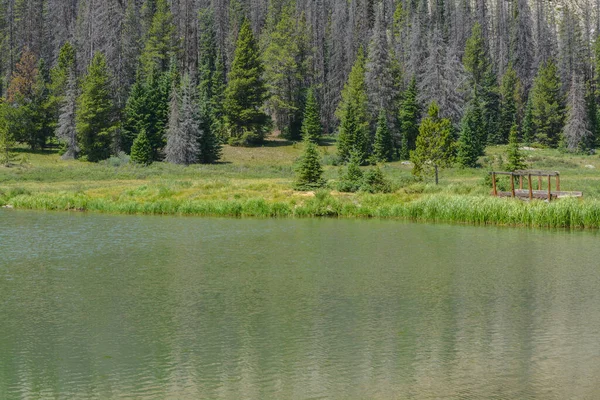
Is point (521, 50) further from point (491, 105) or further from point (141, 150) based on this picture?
point (141, 150)

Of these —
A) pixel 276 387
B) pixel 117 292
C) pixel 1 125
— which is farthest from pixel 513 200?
pixel 1 125

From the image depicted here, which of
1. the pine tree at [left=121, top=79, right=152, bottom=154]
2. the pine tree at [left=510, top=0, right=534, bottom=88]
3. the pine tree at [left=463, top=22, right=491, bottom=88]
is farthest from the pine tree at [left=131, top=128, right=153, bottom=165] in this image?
the pine tree at [left=510, top=0, right=534, bottom=88]

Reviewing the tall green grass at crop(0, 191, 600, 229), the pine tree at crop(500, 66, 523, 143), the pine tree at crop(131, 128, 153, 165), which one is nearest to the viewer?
the tall green grass at crop(0, 191, 600, 229)

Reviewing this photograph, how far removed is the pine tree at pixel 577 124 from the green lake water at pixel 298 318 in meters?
63.7

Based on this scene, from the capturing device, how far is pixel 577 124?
9131 centimetres

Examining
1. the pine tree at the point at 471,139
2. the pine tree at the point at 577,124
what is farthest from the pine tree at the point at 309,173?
the pine tree at the point at 577,124

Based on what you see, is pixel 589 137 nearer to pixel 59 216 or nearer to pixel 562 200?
pixel 562 200

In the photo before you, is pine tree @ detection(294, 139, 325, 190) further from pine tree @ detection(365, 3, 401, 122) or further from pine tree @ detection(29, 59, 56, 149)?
pine tree @ detection(29, 59, 56, 149)

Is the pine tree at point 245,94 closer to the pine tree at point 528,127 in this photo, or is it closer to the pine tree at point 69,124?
the pine tree at point 69,124

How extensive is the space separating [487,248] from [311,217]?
1385 cm

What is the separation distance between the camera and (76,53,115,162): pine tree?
76188mm

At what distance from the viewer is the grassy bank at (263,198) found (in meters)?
38.1

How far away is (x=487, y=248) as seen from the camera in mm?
29922

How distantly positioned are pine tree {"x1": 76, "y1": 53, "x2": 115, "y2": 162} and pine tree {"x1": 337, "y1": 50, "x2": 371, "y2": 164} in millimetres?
24510
